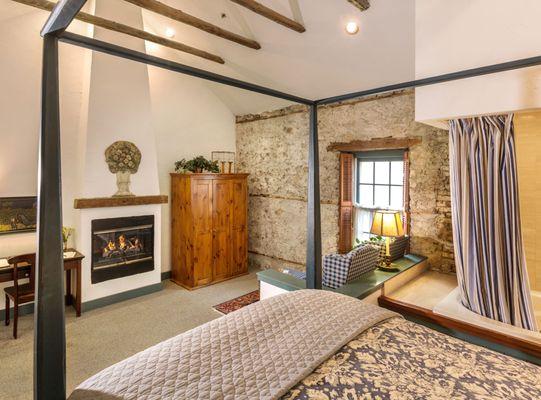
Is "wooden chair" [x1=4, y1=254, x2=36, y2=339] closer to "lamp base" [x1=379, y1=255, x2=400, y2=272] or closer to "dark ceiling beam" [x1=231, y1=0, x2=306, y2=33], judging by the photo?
"dark ceiling beam" [x1=231, y1=0, x2=306, y2=33]

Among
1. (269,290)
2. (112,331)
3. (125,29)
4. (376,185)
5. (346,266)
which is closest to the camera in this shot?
(346,266)

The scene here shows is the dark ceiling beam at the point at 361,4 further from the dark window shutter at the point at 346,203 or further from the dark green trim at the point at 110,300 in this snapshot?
the dark green trim at the point at 110,300

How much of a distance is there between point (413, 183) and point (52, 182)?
3.82 m

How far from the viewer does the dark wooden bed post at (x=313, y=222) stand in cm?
204

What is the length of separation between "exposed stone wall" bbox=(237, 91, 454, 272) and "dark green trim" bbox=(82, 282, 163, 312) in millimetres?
1969

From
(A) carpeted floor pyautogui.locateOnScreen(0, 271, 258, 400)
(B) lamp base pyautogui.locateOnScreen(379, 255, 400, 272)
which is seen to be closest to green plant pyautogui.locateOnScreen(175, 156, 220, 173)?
(A) carpeted floor pyautogui.locateOnScreen(0, 271, 258, 400)

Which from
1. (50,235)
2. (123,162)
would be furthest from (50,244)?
(123,162)

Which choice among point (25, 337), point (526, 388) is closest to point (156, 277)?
point (25, 337)

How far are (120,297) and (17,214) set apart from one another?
1606mm

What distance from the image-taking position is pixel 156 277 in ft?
15.3

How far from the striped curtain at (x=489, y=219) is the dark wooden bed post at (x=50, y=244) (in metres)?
2.27

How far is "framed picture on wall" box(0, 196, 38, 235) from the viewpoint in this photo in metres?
3.70

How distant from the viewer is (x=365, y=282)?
2865 millimetres

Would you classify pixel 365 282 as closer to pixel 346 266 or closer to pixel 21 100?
pixel 346 266
